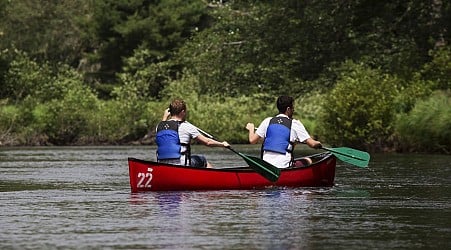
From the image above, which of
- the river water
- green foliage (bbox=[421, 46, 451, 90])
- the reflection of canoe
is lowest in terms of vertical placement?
the river water

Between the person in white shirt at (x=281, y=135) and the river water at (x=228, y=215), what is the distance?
84 cm

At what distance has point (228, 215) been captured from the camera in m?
15.8

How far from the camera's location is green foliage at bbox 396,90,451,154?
119 feet

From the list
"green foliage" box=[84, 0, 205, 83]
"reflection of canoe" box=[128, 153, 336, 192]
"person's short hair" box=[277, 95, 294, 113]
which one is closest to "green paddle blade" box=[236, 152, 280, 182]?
"reflection of canoe" box=[128, 153, 336, 192]

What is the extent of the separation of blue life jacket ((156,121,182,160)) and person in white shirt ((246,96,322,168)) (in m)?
1.33

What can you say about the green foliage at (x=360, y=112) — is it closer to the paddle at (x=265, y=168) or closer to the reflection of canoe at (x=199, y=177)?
the reflection of canoe at (x=199, y=177)

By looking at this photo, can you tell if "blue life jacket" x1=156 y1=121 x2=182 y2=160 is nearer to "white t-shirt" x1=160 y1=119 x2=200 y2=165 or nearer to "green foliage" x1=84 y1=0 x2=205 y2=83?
"white t-shirt" x1=160 y1=119 x2=200 y2=165

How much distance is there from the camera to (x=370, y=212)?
1633 cm

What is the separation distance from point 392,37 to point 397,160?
55.9 feet

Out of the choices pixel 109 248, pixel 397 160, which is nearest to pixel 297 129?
pixel 109 248

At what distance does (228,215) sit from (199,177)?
4.55 m

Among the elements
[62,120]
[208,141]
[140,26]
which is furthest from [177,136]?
[140,26]

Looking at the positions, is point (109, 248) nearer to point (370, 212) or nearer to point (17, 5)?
point (370, 212)

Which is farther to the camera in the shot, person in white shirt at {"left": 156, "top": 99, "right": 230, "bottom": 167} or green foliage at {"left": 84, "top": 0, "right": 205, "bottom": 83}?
green foliage at {"left": 84, "top": 0, "right": 205, "bottom": 83}
